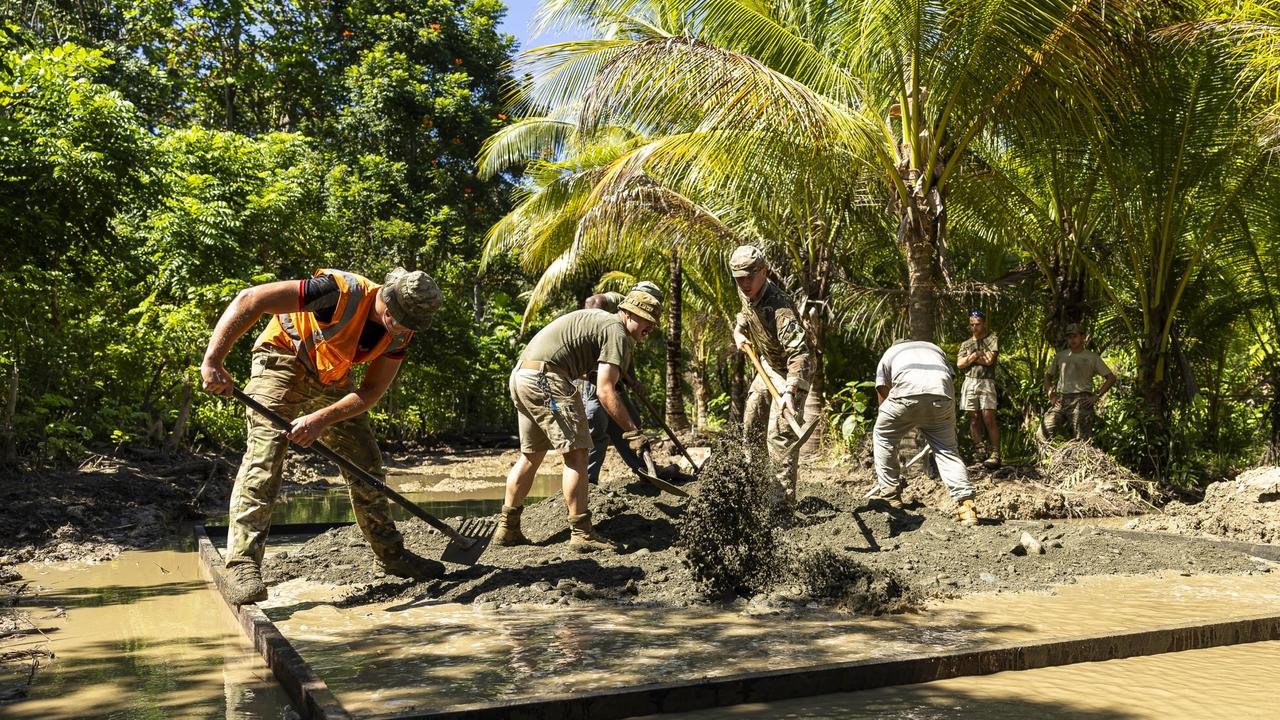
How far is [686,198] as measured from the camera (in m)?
15.1

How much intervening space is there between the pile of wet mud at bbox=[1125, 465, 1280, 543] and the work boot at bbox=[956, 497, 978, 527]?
70.1 inches

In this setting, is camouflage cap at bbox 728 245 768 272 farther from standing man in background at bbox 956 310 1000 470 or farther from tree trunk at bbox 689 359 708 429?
tree trunk at bbox 689 359 708 429

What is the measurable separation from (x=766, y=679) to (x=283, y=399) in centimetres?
301

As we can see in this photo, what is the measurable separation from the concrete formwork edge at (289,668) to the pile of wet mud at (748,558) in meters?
0.69

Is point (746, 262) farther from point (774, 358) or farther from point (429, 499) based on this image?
point (429, 499)

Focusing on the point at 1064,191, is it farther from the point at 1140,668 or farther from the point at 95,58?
the point at 95,58

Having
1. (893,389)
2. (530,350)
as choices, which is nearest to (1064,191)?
(893,389)

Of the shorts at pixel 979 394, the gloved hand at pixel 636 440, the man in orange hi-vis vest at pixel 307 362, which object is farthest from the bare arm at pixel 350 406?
the shorts at pixel 979 394

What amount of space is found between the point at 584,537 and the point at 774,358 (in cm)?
213

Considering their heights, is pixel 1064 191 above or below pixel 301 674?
above

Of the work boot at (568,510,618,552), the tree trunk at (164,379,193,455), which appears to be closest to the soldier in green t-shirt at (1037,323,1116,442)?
the work boot at (568,510,618,552)

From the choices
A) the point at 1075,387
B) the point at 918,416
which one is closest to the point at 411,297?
the point at 918,416

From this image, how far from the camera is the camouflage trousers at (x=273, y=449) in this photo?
500 centimetres

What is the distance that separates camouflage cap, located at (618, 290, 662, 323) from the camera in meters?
6.31
